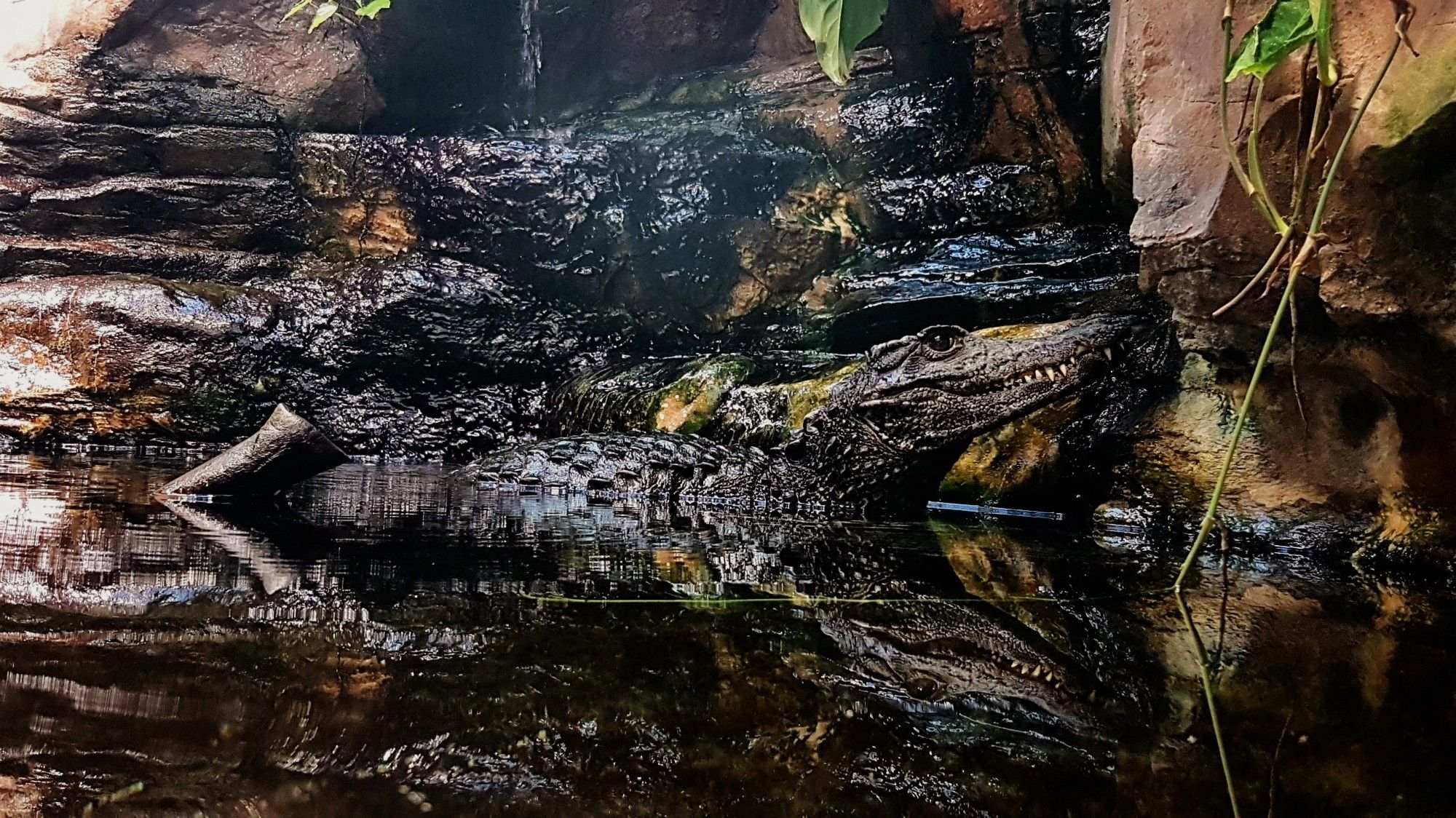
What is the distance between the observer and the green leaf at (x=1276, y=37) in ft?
6.63

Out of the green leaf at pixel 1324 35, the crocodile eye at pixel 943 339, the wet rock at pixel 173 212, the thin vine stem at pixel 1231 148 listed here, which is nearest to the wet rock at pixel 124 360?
the wet rock at pixel 173 212

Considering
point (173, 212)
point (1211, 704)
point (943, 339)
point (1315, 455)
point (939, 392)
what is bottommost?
point (1211, 704)

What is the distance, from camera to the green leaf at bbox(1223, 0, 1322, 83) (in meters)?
2.02

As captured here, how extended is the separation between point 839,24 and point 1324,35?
1436mm

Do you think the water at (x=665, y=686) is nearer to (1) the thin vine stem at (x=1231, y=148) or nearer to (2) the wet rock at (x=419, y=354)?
(1) the thin vine stem at (x=1231, y=148)

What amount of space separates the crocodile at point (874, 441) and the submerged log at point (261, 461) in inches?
52.3

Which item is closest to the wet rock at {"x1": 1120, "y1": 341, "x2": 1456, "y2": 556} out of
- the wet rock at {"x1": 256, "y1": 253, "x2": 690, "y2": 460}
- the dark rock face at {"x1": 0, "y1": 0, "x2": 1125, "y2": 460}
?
the dark rock face at {"x1": 0, "y1": 0, "x2": 1125, "y2": 460}

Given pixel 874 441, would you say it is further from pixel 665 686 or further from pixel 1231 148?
pixel 665 686

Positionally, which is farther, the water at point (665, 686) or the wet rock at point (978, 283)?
the wet rock at point (978, 283)

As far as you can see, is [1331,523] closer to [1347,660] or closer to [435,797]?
[1347,660]

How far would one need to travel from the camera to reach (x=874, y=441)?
3957mm

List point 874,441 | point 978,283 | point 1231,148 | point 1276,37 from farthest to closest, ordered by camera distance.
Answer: point 978,283 < point 874,441 < point 1231,148 < point 1276,37

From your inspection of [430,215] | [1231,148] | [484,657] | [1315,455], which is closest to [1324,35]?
[1231,148]

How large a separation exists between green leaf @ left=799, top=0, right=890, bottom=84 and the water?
1.77 metres
